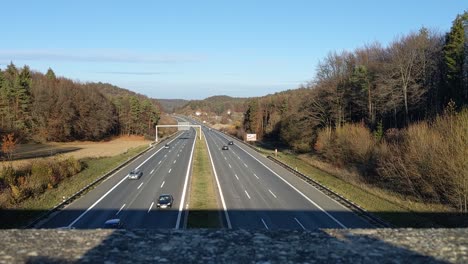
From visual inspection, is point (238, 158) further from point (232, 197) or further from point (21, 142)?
point (21, 142)

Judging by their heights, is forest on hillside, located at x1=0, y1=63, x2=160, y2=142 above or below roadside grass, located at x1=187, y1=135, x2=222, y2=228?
above

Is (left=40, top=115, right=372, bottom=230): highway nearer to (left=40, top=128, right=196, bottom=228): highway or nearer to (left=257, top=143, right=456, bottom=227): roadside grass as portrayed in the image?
(left=40, top=128, right=196, bottom=228): highway

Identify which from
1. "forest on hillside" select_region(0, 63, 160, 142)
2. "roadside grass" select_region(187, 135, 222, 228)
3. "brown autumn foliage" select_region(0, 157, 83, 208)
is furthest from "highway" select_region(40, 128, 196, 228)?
"forest on hillside" select_region(0, 63, 160, 142)

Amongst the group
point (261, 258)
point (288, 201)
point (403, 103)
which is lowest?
point (288, 201)

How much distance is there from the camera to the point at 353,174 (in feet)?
167

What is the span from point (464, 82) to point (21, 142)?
3421 inches

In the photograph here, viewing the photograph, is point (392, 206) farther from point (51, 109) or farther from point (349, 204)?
point (51, 109)

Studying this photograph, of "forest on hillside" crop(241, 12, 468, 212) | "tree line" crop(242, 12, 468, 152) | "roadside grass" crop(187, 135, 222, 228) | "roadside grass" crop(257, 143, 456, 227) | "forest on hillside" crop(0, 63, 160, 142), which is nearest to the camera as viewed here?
"roadside grass" crop(257, 143, 456, 227)

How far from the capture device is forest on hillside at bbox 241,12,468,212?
31.9 m

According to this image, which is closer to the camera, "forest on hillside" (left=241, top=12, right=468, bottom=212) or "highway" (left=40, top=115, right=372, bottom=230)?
"highway" (left=40, top=115, right=372, bottom=230)

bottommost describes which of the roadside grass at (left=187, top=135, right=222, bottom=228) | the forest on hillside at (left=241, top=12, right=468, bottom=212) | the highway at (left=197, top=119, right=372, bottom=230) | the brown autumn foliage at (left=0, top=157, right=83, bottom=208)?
the highway at (left=197, top=119, right=372, bottom=230)

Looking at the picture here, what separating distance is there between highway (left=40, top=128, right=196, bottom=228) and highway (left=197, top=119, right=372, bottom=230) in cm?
377

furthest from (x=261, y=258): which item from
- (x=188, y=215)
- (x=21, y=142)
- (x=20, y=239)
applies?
(x=21, y=142)

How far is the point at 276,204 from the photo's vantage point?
34.4 m
